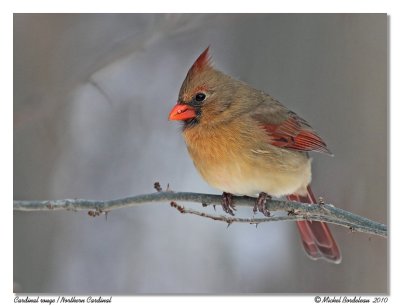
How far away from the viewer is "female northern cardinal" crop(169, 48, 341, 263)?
10.6 feet

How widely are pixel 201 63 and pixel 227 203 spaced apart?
0.72 meters

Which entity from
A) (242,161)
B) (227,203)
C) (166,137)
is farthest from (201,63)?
(166,137)

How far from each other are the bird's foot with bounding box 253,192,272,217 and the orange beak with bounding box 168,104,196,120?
1.78 ft

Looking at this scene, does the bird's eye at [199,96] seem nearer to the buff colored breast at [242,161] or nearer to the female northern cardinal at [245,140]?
the female northern cardinal at [245,140]

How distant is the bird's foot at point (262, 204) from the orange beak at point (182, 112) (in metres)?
0.54

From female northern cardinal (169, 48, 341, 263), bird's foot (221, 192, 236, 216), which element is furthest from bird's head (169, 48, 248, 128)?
bird's foot (221, 192, 236, 216)

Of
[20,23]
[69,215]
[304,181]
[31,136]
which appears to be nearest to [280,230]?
[304,181]

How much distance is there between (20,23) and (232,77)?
1191 mm

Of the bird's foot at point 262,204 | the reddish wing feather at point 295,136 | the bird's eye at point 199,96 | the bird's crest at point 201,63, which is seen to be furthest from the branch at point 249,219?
the bird's crest at point 201,63

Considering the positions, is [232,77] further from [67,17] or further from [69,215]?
[69,215]

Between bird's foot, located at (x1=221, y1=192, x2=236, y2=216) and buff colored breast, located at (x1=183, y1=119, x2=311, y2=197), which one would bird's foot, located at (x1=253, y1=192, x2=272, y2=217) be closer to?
buff colored breast, located at (x1=183, y1=119, x2=311, y2=197)

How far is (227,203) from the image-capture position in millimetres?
3336

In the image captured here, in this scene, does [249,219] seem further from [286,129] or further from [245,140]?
[286,129]

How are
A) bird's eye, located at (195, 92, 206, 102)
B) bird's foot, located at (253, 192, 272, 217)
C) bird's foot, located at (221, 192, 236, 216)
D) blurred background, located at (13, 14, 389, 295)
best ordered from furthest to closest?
blurred background, located at (13, 14, 389, 295)
bird's eye, located at (195, 92, 206, 102)
bird's foot, located at (221, 192, 236, 216)
bird's foot, located at (253, 192, 272, 217)
